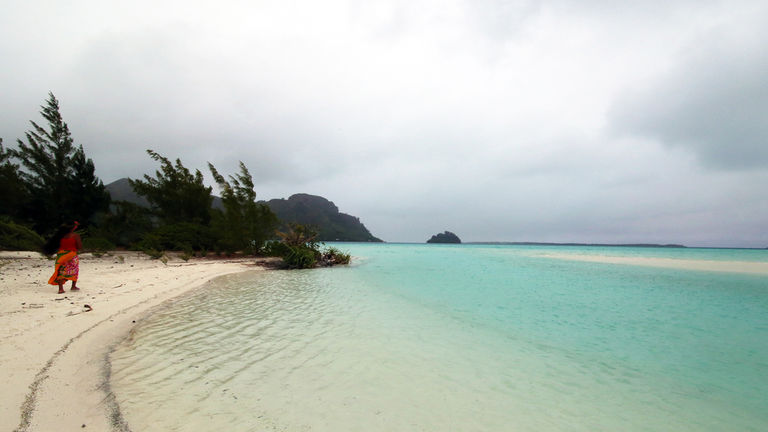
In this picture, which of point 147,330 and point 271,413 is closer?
point 271,413

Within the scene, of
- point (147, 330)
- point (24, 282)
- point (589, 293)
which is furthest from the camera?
point (589, 293)

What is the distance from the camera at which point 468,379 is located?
14.1ft

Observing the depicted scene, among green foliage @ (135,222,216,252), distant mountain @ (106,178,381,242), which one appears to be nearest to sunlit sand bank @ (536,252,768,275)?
green foliage @ (135,222,216,252)

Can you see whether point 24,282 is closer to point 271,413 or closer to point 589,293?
point 271,413

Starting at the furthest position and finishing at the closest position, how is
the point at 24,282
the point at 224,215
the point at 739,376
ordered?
1. the point at 224,215
2. the point at 24,282
3. the point at 739,376

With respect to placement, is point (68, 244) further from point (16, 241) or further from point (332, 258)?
point (332, 258)

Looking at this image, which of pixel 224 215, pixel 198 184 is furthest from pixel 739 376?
pixel 198 184

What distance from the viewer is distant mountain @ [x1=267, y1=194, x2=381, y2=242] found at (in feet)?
439

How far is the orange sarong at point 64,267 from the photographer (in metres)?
7.70

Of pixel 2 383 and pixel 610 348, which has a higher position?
pixel 2 383

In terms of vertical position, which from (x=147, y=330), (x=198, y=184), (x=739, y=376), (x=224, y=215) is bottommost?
(x=739, y=376)

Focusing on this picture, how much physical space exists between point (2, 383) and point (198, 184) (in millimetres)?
26996

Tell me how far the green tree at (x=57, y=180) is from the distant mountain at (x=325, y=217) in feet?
314

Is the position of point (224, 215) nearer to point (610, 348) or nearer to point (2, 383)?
point (2, 383)
